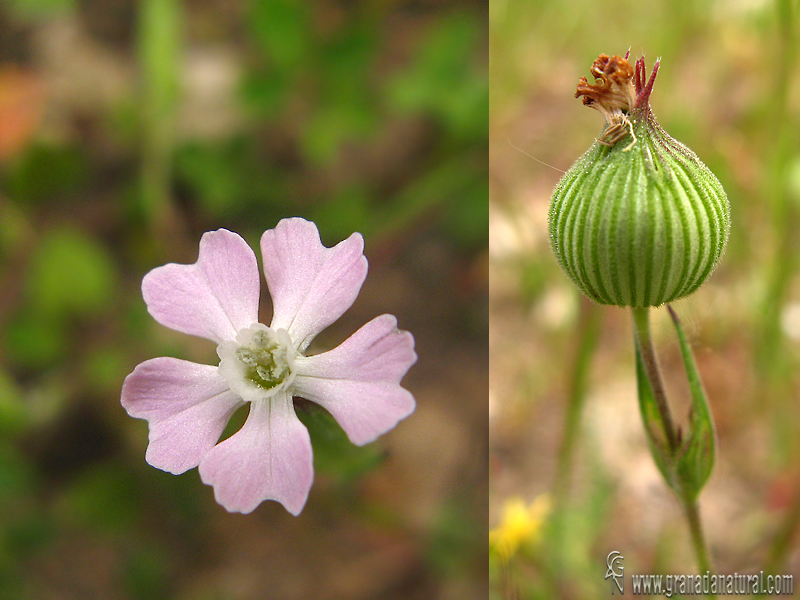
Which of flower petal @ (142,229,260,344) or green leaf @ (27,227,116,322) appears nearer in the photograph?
flower petal @ (142,229,260,344)

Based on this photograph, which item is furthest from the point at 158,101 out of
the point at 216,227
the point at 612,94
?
the point at 612,94

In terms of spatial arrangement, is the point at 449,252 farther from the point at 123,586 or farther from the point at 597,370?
the point at 123,586

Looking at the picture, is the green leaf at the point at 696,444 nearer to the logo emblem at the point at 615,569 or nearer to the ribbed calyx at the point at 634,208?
the ribbed calyx at the point at 634,208

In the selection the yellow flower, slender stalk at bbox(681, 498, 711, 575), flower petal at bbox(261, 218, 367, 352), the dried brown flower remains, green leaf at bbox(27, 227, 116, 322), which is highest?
green leaf at bbox(27, 227, 116, 322)

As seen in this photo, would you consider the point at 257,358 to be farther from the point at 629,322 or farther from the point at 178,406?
the point at 629,322

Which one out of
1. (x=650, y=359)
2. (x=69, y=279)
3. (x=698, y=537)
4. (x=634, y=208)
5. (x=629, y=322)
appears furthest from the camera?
(x=69, y=279)

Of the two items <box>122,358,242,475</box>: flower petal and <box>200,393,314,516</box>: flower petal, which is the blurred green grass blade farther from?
<box>200,393,314,516</box>: flower petal

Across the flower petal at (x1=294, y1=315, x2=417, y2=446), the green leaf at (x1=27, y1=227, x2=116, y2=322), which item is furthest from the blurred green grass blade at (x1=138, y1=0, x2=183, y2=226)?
the flower petal at (x1=294, y1=315, x2=417, y2=446)
